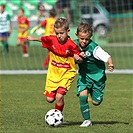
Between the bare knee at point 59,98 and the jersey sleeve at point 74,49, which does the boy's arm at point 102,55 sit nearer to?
the jersey sleeve at point 74,49

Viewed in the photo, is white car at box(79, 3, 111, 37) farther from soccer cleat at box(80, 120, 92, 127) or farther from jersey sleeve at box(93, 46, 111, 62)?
soccer cleat at box(80, 120, 92, 127)

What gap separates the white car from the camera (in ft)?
65.5

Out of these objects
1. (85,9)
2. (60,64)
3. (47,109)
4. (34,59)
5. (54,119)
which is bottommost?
(34,59)

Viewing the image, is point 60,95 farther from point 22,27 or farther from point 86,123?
point 22,27

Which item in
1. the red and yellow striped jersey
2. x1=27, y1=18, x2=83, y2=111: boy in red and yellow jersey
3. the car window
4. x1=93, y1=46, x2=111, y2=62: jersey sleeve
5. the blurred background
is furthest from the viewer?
the car window

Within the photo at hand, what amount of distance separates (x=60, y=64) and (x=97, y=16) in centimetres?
1916

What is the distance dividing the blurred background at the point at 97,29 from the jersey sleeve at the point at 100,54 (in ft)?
30.3

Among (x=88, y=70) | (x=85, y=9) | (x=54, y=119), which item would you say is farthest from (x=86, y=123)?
(x=85, y=9)

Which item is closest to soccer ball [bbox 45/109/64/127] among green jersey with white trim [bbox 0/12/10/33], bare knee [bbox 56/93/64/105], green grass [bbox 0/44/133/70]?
bare knee [bbox 56/93/64/105]

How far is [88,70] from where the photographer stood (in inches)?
330

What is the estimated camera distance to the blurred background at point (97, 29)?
63.6ft

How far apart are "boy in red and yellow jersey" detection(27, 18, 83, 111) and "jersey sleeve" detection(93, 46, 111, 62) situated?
0.24 metres

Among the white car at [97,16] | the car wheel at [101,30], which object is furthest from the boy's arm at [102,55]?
the car wheel at [101,30]

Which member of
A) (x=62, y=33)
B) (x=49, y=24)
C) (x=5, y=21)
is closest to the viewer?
(x=62, y=33)
